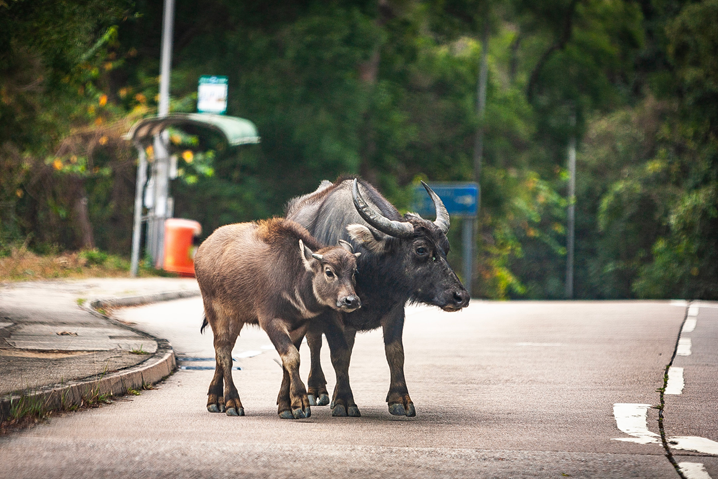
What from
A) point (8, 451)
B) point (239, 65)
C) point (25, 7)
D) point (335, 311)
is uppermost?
point (239, 65)

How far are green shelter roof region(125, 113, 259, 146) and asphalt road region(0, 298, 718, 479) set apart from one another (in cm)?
1104

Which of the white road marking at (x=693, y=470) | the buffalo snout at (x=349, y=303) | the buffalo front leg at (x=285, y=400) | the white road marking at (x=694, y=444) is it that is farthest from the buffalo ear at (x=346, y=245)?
the white road marking at (x=693, y=470)

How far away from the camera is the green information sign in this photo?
1010 inches

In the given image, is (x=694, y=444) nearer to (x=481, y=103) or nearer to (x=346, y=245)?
(x=346, y=245)

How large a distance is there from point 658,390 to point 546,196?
4837 centimetres

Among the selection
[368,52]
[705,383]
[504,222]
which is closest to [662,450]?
[705,383]

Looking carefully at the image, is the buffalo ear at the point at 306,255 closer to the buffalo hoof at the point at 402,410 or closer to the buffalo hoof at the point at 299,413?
the buffalo hoof at the point at 299,413

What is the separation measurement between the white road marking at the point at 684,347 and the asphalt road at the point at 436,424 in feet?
0.22

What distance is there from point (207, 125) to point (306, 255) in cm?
1715

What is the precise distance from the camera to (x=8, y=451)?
6.20 m

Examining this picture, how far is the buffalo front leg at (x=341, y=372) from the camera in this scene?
8000mm

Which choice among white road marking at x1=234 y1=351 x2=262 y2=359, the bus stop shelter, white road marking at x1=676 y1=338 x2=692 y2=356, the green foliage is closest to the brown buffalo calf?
white road marking at x1=234 y1=351 x2=262 y2=359

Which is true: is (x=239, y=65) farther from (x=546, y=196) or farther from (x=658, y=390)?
(x=546, y=196)

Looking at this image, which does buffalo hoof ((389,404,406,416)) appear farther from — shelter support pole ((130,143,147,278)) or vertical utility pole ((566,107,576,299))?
vertical utility pole ((566,107,576,299))
